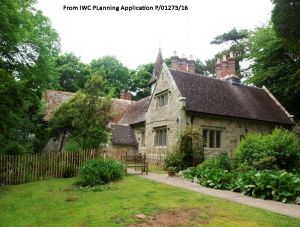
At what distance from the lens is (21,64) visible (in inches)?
725

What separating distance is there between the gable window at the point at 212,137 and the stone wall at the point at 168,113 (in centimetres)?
231

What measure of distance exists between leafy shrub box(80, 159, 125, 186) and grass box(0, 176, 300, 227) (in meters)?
1.06

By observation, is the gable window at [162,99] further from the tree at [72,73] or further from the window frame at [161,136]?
the tree at [72,73]

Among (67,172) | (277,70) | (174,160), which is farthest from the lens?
(277,70)

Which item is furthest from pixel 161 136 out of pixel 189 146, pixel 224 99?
pixel 224 99

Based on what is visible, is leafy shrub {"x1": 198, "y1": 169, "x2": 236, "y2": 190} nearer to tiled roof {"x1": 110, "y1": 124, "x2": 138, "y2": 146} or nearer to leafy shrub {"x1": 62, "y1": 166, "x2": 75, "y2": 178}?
leafy shrub {"x1": 62, "y1": 166, "x2": 75, "y2": 178}

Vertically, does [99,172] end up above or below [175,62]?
below

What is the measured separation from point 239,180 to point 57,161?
9353 millimetres

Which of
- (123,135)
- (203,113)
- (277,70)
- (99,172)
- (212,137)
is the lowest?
(99,172)

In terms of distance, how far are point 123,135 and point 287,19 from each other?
1725cm

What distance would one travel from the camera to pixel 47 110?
3256 cm

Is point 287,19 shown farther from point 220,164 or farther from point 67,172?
point 67,172

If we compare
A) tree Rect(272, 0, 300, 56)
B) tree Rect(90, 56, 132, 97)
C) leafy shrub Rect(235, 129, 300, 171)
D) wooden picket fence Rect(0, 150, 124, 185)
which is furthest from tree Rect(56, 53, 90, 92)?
tree Rect(272, 0, 300, 56)

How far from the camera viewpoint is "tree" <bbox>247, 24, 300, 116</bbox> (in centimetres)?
3142
